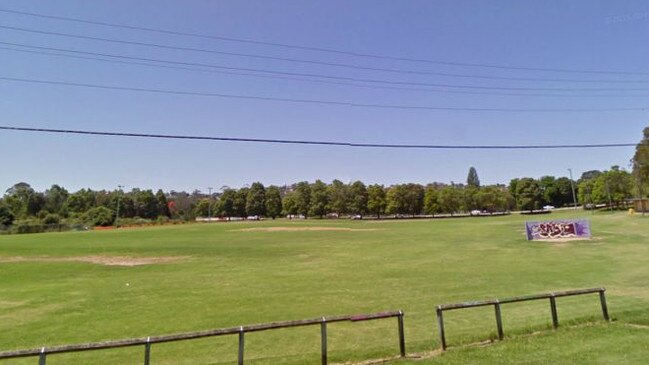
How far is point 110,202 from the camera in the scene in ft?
578

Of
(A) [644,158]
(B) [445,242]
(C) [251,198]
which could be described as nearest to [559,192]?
(A) [644,158]

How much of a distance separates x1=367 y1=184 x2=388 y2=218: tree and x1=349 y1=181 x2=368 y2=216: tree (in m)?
1.74

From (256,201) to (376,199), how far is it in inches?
2011

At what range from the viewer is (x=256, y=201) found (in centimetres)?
17938

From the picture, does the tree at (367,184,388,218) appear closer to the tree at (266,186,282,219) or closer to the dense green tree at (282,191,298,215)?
the dense green tree at (282,191,298,215)

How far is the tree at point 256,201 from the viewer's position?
179 m

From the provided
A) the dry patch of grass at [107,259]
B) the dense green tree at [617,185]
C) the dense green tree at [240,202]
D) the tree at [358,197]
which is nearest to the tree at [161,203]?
the dense green tree at [240,202]

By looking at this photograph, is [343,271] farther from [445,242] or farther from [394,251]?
[445,242]

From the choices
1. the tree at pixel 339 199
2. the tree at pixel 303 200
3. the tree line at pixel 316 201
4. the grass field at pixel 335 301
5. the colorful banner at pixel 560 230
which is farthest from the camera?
the tree at pixel 303 200

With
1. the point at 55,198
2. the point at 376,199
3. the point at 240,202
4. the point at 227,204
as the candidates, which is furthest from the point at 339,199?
the point at 55,198

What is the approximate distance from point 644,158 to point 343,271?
268 ft

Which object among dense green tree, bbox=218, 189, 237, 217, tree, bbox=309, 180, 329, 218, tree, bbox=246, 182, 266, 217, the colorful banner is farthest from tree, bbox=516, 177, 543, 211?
the colorful banner

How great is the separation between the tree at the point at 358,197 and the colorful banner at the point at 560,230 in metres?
113

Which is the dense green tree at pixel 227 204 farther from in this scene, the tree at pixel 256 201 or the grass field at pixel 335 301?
the grass field at pixel 335 301
